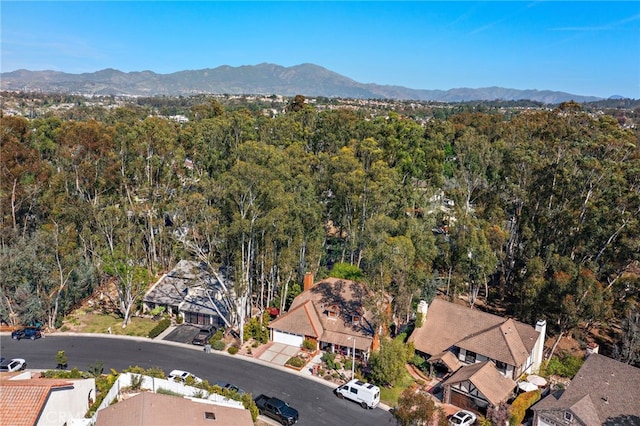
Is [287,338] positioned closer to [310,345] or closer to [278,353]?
[278,353]

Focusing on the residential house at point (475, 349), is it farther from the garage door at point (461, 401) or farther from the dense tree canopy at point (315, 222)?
the dense tree canopy at point (315, 222)

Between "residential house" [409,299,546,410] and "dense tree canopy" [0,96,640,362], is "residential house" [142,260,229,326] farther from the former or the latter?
"residential house" [409,299,546,410]

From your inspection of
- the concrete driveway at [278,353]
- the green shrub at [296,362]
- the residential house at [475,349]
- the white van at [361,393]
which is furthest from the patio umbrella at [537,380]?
the concrete driveway at [278,353]

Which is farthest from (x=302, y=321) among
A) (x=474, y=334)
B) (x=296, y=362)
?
(x=474, y=334)

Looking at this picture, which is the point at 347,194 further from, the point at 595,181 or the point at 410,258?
the point at 595,181

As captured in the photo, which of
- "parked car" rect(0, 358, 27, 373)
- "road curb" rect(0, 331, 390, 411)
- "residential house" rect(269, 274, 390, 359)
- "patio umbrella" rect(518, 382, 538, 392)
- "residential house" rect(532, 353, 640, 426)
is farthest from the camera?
"residential house" rect(269, 274, 390, 359)

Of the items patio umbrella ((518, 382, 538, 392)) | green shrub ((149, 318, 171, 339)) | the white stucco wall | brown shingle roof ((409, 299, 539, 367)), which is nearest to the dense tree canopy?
brown shingle roof ((409, 299, 539, 367))

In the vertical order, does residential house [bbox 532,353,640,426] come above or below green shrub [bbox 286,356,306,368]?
above
